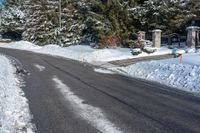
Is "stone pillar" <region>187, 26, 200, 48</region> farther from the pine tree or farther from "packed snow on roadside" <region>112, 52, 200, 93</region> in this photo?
the pine tree

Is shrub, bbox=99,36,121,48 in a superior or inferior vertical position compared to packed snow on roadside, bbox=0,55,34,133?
superior

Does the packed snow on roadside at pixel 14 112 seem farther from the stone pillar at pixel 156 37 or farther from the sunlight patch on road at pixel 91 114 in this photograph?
the stone pillar at pixel 156 37

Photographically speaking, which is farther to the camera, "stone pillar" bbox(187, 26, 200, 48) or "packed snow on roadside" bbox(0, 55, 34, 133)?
"stone pillar" bbox(187, 26, 200, 48)

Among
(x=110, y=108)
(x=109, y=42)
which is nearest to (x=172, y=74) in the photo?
(x=110, y=108)

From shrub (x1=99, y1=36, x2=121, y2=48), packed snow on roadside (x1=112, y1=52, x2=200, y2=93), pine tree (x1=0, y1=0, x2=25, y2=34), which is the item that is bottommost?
packed snow on roadside (x1=112, y1=52, x2=200, y2=93)

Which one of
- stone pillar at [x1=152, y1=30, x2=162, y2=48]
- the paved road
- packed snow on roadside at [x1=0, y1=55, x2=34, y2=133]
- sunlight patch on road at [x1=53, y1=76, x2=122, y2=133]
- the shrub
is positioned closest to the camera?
packed snow on roadside at [x1=0, y1=55, x2=34, y2=133]

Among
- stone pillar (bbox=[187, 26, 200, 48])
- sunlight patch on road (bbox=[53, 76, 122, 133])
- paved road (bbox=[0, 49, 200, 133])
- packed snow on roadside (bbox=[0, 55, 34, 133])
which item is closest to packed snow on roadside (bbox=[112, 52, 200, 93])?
paved road (bbox=[0, 49, 200, 133])

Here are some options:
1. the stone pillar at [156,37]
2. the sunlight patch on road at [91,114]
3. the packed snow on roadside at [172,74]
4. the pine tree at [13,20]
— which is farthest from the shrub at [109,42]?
the sunlight patch on road at [91,114]

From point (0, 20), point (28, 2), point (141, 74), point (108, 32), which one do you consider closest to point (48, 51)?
point (108, 32)

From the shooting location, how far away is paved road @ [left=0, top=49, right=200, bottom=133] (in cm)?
858

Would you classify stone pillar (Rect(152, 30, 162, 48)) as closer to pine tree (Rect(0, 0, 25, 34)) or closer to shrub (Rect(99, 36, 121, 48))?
shrub (Rect(99, 36, 121, 48))

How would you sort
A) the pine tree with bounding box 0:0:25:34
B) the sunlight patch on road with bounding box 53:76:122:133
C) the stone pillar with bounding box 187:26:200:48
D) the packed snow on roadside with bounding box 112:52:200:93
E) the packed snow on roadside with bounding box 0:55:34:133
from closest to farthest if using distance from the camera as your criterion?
the packed snow on roadside with bounding box 0:55:34:133, the sunlight patch on road with bounding box 53:76:122:133, the packed snow on roadside with bounding box 112:52:200:93, the stone pillar with bounding box 187:26:200:48, the pine tree with bounding box 0:0:25:34

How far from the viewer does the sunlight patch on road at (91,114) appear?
27.4 ft

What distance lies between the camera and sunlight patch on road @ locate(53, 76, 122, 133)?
8352mm
